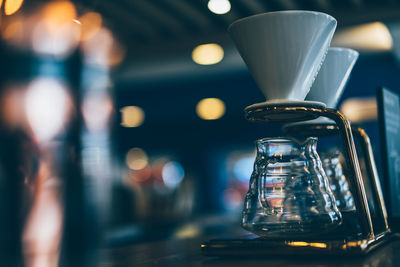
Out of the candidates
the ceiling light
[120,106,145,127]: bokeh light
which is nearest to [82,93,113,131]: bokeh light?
the ceiling light

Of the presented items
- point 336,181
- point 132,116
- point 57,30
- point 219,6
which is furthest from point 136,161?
point 336,181

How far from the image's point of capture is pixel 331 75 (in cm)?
94

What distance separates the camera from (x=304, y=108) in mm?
723

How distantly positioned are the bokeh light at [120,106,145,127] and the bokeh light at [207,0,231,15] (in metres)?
4.59

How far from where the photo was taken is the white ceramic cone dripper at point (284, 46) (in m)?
0.73

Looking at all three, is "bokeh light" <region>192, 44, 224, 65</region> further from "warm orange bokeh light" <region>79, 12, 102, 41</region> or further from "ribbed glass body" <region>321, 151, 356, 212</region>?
"ribbed glass body" <region>321, 151, 356, 212</region>

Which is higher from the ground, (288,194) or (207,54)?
(207,54)

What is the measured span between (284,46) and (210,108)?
764cm

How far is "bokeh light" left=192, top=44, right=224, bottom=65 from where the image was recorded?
5266 mm

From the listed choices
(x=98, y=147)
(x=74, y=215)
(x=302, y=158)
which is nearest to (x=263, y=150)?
(x=302, y=158)

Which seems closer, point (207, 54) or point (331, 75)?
point (331, 75)

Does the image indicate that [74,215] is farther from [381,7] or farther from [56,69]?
[381,7]

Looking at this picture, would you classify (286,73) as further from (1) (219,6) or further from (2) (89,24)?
(2) (89,24)

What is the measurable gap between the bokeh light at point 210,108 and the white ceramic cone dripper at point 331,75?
6961 millimetres
